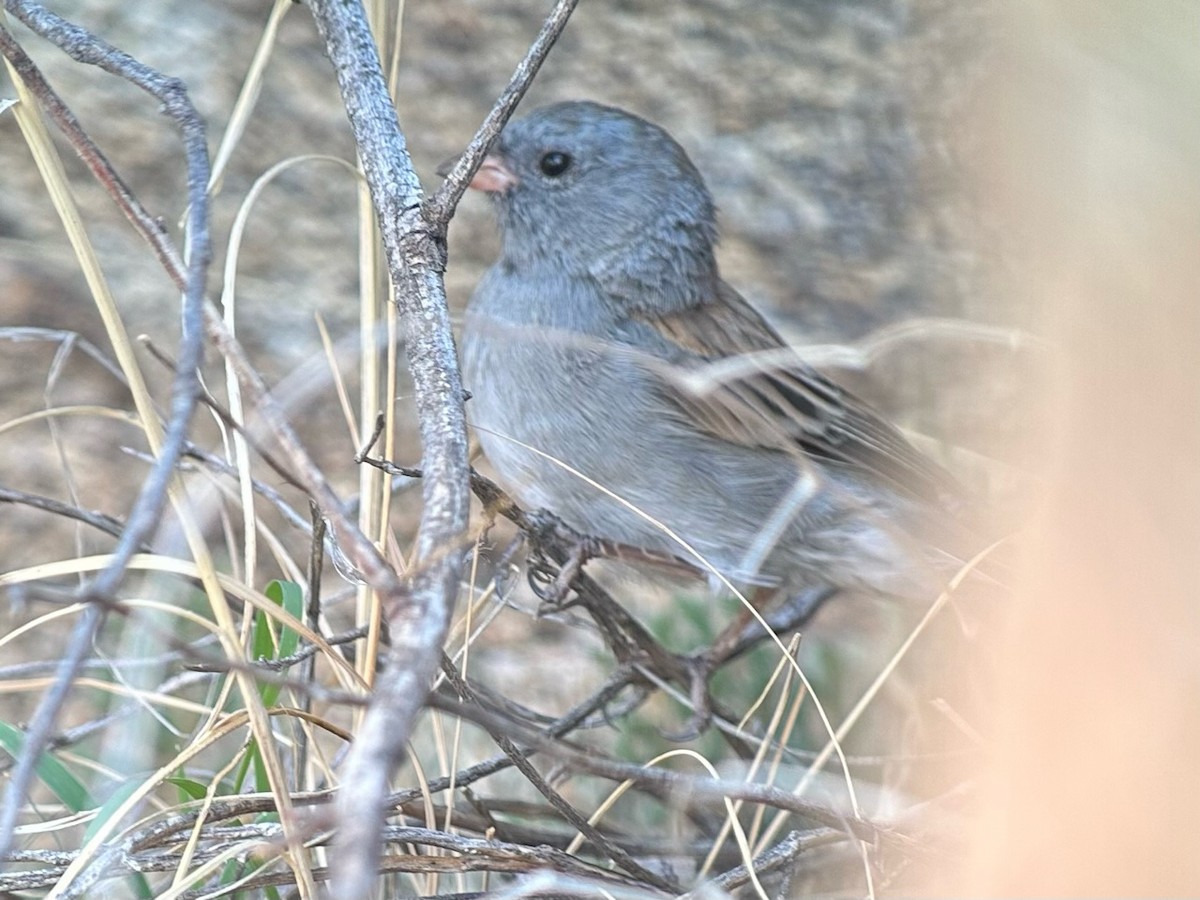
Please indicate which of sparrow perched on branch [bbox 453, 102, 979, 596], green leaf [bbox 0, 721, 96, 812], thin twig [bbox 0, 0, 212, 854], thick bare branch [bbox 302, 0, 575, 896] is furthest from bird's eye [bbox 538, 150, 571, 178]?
green leaf [bbox 0, 721, 96, 812]

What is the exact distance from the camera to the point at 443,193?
1.41m

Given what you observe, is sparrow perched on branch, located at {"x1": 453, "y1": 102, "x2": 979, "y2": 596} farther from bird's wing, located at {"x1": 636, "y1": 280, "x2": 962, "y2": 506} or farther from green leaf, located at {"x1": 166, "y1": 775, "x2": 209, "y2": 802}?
green leaf, located at {"x1": 166, "y1": 775, "x2": 209, "y2": 802}

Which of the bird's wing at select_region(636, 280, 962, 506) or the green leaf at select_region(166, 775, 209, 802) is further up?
the bird's wing at select_region(636, 280, 962, 506)

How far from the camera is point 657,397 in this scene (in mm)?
2707

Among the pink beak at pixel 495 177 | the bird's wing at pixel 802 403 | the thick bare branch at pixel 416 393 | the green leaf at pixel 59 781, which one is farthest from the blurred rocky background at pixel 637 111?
the thick bare branch at pixel 416 393

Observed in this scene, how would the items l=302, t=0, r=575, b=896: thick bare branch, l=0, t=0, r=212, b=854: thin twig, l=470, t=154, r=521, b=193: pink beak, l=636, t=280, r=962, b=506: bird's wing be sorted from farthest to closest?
l=470, t=154, r=521, b=193: pink beak < l=636, t=280, r=962, b=506: bird's wing < l=0, t=0, r=212, b=854: thin twig < l=302, t=0, r=575, b=896: thick bare branch

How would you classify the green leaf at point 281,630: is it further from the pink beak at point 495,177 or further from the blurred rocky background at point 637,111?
the blurred rocky background at point 637,111

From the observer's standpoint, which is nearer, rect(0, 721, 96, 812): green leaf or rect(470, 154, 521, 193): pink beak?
rect(0, 721, 96, 812): green leaf

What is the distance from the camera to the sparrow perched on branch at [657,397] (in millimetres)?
2607

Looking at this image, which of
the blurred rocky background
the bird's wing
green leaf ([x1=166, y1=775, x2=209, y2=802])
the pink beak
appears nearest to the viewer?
green leaf ([x1=166, y1=775, x2=209, y2=802])

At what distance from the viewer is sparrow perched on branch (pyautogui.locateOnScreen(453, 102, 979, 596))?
261 centimetres

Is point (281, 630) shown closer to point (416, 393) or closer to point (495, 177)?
point (416, 393)

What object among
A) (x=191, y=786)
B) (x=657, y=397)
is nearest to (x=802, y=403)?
(x=657, y=397)

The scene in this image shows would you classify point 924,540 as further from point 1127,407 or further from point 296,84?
point 1127,407
